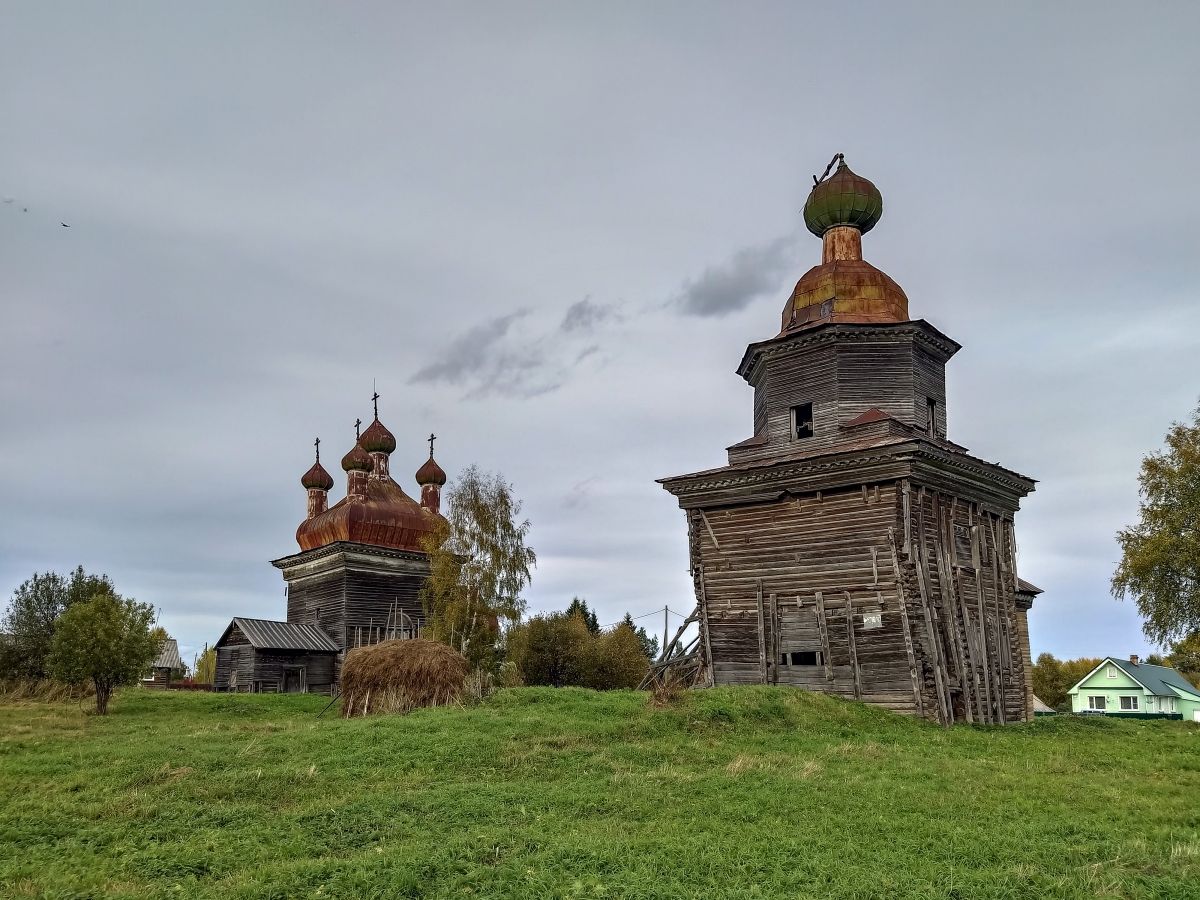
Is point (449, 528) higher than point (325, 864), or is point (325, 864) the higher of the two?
point (449, 528)

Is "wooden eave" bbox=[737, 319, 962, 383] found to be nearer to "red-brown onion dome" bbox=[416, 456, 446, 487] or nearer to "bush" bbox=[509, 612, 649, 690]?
"bush" bbox=[509, 612, 649, 690]

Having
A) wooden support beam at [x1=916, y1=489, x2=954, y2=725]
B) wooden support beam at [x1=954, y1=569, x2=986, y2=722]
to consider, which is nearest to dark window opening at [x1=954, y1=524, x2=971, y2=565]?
wooden support beam at [x1=954, y1=569, x2=986, y2=722]

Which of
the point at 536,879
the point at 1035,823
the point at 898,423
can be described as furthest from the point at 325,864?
the point at 898,423

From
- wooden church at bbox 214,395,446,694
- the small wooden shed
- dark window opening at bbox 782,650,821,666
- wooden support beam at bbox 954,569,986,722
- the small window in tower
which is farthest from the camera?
the small wooden shed

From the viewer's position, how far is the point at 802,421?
27.3m

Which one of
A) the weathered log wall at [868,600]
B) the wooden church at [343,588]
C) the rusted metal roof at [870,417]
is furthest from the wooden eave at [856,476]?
the wooden church at [343,588]

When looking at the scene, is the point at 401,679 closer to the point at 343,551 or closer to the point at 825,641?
the point at 825,641

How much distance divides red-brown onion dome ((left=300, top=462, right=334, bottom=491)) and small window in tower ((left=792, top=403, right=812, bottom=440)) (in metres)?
33.5

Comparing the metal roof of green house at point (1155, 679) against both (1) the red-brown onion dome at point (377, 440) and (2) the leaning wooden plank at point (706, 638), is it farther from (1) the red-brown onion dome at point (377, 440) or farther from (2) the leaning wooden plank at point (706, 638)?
(1) the red-brown onion dome at point (377, 440)

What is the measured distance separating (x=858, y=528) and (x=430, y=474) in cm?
3503

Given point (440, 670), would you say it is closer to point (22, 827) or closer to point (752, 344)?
point (22, 827)

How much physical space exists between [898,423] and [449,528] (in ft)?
68.5

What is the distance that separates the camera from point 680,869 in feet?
29.5

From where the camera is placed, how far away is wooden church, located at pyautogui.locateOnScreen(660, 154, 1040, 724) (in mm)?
Answer: 23141
